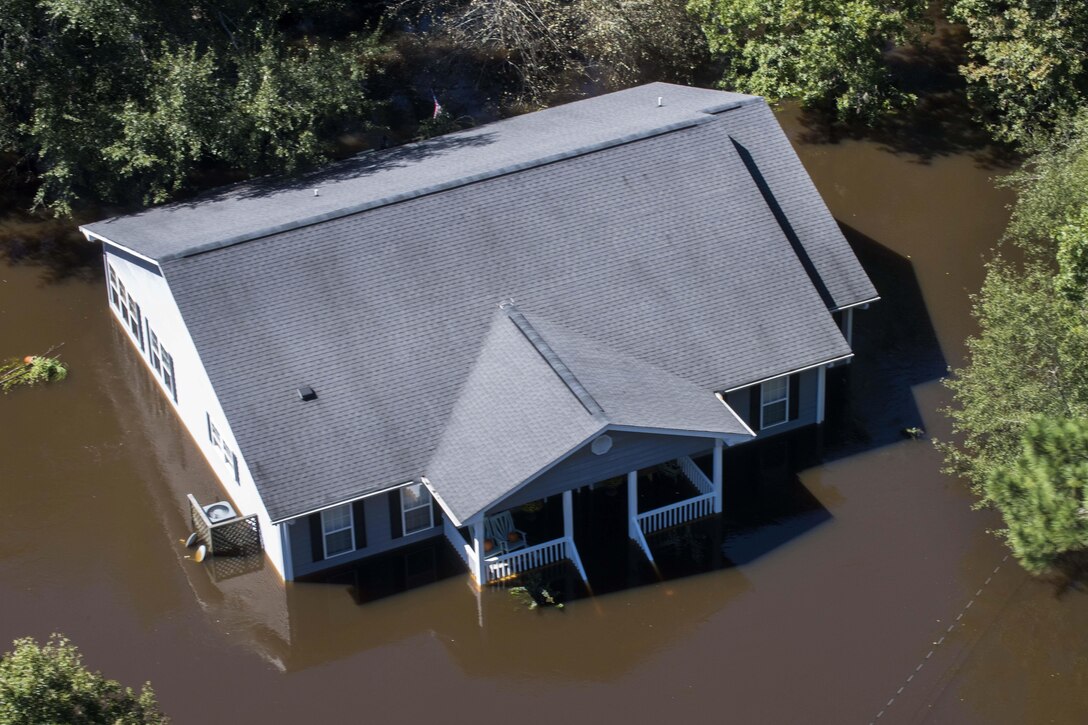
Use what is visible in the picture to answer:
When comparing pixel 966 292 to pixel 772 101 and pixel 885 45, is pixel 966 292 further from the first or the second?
pixel 885 45

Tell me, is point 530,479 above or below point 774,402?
above

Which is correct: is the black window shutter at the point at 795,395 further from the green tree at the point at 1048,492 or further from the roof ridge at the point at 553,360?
the green tree at the point at 1048,492

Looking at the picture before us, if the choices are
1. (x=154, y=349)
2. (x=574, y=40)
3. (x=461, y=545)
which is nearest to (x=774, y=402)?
(x=461, y=545)

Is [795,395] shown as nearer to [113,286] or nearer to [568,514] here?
[568,514]

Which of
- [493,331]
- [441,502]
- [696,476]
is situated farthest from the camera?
[696,476]

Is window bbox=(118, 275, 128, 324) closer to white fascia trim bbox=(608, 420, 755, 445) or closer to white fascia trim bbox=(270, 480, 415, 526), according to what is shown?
white fascia trim bbox=(270, 480, 415, 526)

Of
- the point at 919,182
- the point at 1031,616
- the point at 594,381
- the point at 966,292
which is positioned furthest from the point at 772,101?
the point at 1031,616
